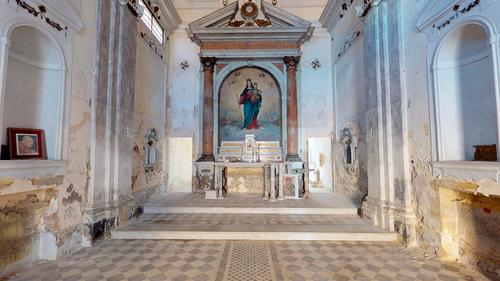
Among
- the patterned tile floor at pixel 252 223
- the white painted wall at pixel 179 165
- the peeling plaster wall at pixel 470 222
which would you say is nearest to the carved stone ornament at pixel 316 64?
the white painted wall at pixel 179 165

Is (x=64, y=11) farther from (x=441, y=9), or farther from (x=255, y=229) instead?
(x=441, y=9)

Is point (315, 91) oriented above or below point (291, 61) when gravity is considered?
below

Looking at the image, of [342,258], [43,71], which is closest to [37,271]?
[43,71]

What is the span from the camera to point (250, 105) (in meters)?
8.64

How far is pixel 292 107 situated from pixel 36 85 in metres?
6.80

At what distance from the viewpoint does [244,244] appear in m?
4.18

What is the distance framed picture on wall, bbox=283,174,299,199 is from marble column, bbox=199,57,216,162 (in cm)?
272

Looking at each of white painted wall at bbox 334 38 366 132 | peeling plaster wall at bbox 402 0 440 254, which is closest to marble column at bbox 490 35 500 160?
peeling plaster wall at bbox 402 0 440 254

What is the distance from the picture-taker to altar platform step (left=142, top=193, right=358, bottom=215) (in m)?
5.70

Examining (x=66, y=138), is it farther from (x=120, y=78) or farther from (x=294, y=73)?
(x=294, y=73)

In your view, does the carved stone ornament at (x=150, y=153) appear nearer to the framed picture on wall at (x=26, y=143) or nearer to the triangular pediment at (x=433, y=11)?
the framed picture on wall at (x=26, y=143)

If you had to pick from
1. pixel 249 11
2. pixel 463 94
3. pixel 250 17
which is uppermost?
pixel 249 11

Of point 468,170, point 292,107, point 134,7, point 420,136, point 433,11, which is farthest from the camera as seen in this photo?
point 292,107

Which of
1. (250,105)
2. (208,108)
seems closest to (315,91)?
(250,105)
